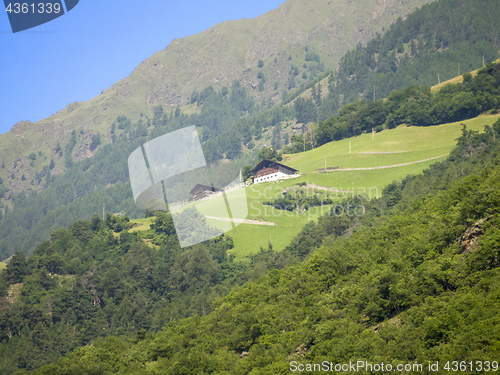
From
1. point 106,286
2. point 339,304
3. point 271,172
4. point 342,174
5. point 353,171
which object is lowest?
point 106,286

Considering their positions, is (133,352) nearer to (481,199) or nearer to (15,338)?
(481,199)

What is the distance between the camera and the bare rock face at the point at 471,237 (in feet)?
113

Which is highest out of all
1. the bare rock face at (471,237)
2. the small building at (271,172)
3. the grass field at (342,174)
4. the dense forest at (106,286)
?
the bare rock face at (471,237)

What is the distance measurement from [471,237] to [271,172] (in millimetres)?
86413

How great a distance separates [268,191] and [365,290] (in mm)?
71852

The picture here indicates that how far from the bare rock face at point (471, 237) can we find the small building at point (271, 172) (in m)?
81.5

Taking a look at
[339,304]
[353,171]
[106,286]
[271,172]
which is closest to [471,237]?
[339,304]

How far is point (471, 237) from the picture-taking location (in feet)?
116

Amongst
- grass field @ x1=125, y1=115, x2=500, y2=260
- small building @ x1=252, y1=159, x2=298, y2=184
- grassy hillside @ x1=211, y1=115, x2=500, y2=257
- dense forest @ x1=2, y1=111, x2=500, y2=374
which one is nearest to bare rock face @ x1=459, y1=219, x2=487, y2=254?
dense forest @ x1=2, y1=111, x2=500, y2=374

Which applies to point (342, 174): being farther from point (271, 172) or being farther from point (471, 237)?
point (471, 237)

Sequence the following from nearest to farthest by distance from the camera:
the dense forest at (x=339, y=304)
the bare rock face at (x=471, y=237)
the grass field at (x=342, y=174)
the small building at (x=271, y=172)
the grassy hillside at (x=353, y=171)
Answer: the dense forest at (x=339, y=304), the bare rock face at (x=471, y=237), the grass field at (x=342, y=174), the grassy hillside at (x=353, y=171), the small building at (x=271, y=172)

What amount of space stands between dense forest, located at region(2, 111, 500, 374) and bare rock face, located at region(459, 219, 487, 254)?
0.28ft

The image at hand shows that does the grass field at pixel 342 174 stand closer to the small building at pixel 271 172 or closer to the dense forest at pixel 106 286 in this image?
the small building at pixel 271 172

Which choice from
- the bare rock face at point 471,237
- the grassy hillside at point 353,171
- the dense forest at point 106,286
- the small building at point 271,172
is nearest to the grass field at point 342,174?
the grassy hillside at point 353,171
